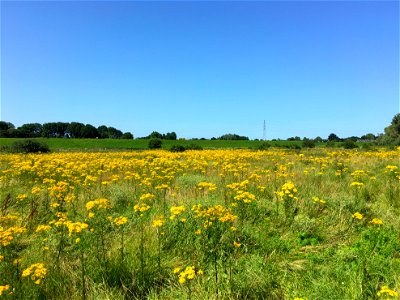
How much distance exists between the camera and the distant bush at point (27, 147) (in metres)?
23.3

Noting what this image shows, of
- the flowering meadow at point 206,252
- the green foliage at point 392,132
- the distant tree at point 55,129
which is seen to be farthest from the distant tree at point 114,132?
the flowering meadow at point 206,252

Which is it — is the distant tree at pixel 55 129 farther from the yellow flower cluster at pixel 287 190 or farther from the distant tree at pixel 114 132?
the yellow flower cluster at pixel 287 190

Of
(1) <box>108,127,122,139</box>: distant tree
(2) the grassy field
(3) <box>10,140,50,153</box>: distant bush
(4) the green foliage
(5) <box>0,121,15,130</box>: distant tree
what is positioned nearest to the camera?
(3) <box>10,140,50,153</box>: distant bush

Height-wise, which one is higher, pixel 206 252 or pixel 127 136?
pixel 127 136

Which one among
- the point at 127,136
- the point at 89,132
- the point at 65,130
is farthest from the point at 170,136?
the point at 65,130

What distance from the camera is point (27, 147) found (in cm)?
2408

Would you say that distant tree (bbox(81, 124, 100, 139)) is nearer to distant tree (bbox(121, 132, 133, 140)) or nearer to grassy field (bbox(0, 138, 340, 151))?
distant tree (bbox(121, 132, 133, 140))

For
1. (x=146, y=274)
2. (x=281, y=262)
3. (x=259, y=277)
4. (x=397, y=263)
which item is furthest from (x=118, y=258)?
(x=397, y=263)

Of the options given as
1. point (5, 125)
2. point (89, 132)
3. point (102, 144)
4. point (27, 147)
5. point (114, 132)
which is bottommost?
point (27, 147)

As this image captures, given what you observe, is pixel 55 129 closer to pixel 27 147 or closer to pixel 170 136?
pixel 170 136

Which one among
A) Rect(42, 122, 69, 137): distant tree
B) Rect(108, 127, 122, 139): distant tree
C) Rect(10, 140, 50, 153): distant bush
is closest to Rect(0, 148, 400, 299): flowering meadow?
Rect(10, 140, 50, 153): distant bush

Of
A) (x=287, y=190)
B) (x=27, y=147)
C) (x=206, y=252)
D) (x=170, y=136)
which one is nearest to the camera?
(x=206, y=252)

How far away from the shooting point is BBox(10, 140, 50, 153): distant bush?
23.3 meters

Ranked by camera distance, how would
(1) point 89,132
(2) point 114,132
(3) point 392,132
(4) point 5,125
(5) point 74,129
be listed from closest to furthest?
(3) point 392,132 → (4) point 5,125 → (1) point 89,132 → (5) point 74,129 → (2) point 114,132
